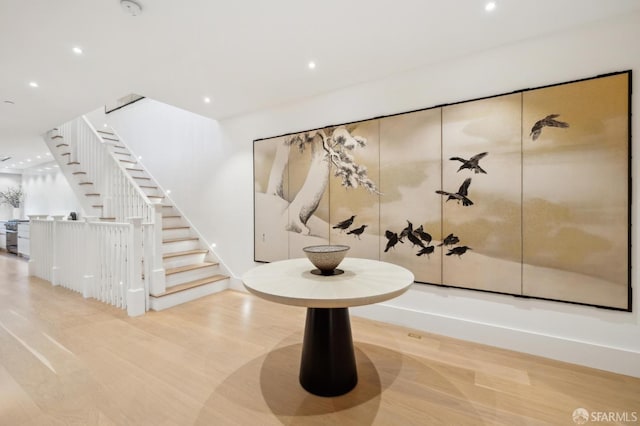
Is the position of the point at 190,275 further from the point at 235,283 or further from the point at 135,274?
the point at 135,274

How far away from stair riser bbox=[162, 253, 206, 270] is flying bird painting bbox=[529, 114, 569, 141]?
4.11 metres

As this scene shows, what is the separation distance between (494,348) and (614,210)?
1308 mm

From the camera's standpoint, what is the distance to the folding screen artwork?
1.89 meters

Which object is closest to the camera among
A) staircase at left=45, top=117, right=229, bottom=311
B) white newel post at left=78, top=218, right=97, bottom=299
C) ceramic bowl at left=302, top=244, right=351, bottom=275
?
ceramic bowl at left=302, top=244, right=351, bottom=275

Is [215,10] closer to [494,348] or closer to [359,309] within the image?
[359,309]

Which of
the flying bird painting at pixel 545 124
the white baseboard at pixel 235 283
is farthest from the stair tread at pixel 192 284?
the flying bird painting at pixel 545 124

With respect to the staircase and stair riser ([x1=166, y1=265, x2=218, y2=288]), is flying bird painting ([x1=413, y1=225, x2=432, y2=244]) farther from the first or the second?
stair riser ([x1=166, y1=265, x2=218, y2=288])

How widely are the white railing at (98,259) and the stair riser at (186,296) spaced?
12cm

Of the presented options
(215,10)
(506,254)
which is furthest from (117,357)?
(506,254)

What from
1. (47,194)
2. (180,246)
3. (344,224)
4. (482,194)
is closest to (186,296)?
(180,246)

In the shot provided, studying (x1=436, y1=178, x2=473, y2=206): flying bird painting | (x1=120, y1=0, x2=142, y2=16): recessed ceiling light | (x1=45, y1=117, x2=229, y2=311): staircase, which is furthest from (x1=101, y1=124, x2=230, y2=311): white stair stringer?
(x1=436, y1=178, x2=473, y2=206): flying bird painting

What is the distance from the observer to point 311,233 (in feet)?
10.4

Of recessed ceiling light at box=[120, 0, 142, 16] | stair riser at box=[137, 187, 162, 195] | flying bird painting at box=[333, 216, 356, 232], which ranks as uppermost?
recessed ceiling light at box=[120, 0, 142, 16]

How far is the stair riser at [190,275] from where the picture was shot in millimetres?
3439
